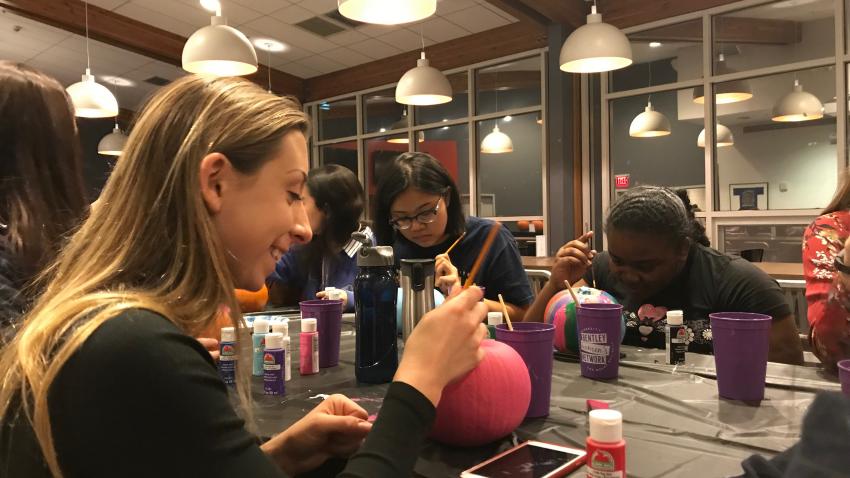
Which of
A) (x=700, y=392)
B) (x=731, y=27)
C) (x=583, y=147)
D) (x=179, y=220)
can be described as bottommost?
(x=700, y=392)

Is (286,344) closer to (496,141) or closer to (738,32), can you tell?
(738,32)

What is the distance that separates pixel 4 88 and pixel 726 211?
5272mm

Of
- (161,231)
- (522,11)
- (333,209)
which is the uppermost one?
(522,11)

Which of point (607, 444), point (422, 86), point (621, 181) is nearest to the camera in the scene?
point (607, 444)

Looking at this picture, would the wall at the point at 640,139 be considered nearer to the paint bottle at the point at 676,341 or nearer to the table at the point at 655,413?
the paint bottle at the point at 676,341

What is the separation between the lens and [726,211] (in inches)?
203

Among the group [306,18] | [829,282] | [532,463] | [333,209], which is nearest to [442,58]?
[306,18]

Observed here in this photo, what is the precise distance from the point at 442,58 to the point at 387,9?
434 cm

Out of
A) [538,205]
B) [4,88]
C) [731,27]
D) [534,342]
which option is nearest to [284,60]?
[538,205]

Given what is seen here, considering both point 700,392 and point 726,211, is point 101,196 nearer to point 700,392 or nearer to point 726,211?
point 700,392

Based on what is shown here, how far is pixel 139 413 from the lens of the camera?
1.94ft

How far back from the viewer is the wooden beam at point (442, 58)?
595 centimetres

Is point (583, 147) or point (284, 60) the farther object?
point (284, 60)

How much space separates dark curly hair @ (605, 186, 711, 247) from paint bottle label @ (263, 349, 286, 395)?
3.51 feet
